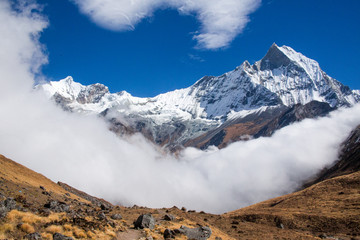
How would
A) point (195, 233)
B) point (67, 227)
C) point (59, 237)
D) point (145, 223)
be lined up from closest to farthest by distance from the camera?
point (59, 237)
point (67, 227)
point (145, 223)
point (195, 233)

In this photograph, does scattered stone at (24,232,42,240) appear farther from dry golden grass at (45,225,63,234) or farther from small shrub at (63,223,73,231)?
small shrub at (63,223,73,231)

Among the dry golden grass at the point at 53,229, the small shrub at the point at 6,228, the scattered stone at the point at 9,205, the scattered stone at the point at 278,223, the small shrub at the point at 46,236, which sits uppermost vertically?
the scattered stone at the point at 278,223

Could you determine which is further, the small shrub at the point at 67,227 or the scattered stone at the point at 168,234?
the scattered stone at the point at 168,234

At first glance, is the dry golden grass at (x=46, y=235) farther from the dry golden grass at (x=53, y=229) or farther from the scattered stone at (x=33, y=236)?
the dry golden grass at (x=53, y=229)

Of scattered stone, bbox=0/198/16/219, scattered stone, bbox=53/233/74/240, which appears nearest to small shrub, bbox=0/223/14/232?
scattered stone, bbox=0/198/16/219

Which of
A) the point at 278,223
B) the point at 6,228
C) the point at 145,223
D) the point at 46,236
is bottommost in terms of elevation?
the point at 6,228

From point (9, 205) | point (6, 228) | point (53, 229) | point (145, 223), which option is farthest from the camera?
point (145, 223)

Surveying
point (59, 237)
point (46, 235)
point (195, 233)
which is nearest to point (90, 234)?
point (59, 237)

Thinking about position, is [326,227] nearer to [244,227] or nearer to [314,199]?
[244,227]

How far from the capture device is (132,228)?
3441cm

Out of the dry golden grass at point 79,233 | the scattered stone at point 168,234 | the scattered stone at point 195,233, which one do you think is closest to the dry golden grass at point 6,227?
the dry golden grass at point 79,233

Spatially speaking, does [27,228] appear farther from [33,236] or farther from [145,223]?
[145,223]

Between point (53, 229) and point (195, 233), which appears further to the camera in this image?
point (195, 233)

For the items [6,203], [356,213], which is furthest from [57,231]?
[356,213]
